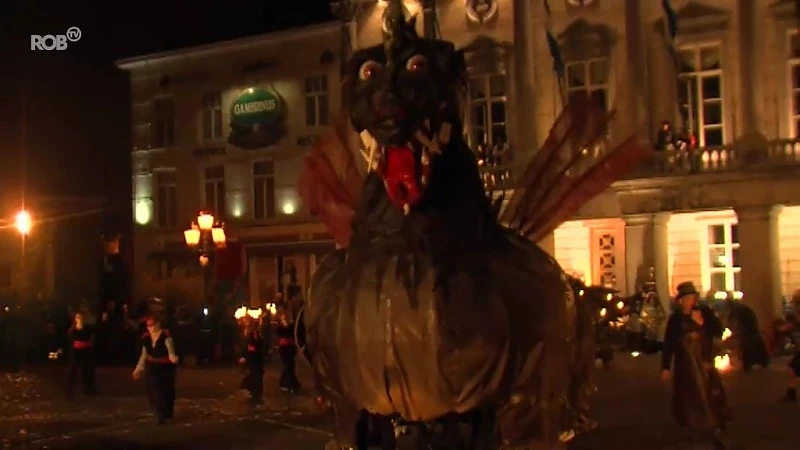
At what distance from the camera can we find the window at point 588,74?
3281 cm

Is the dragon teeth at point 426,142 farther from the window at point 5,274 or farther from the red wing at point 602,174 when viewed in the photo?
the window at point 5,274

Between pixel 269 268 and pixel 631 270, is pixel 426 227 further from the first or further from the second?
pixel 269 268

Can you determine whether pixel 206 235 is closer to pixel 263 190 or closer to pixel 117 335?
pixel 117 335

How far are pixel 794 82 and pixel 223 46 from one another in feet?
61.0

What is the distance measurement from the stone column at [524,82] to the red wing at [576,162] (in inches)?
994

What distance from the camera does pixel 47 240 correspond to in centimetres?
4878

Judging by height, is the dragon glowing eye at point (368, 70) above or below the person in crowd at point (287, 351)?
above

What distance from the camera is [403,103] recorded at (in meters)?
6.10

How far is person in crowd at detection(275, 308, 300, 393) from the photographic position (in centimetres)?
2050

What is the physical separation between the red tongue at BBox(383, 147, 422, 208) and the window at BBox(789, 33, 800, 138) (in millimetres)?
26171

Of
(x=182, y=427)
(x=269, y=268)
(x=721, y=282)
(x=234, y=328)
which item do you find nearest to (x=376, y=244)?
(x=182, y=427)

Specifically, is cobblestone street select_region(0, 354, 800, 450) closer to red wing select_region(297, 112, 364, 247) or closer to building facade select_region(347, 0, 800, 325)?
red wing select_region(297, 112, 364, 247)

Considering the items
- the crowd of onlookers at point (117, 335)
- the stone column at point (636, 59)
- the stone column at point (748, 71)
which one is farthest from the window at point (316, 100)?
the stone column at point (748, 71)

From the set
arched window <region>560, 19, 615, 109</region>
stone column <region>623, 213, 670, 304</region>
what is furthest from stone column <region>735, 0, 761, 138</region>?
A: arched window <region>560, 19, 615, 109</region>
